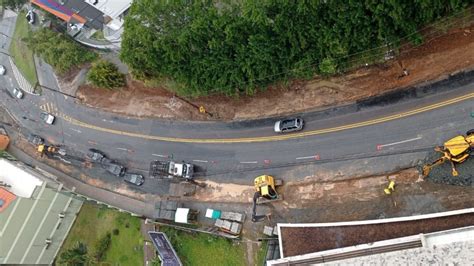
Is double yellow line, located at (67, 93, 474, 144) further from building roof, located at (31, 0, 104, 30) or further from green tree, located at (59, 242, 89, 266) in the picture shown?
green tree, located at (59, 242, 89, 266)

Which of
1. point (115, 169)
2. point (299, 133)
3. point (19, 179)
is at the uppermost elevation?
point (299, 133)

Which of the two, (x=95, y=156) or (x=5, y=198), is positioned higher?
(x=95, y=156)

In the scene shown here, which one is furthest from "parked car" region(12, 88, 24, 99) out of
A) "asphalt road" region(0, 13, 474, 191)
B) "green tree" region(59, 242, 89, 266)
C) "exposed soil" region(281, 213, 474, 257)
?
"exposed soil" region(281, 213, 474, 257)

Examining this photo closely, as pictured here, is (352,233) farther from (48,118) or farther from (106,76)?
(48,118)

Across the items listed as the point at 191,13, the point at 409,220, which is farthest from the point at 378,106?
the point at 191,13

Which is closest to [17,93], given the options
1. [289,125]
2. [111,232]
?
[111,232]

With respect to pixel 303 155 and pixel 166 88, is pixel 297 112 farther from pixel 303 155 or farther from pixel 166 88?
pixel 166 88
